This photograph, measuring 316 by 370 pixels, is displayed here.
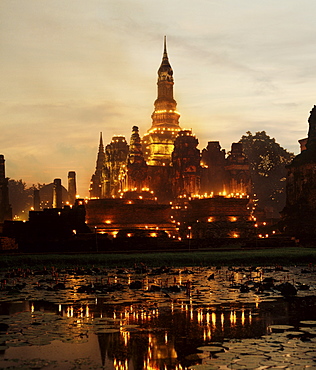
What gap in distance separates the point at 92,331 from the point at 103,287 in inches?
192

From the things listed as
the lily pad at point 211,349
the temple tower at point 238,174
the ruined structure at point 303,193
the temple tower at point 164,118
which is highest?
the temple tower at point 164,118

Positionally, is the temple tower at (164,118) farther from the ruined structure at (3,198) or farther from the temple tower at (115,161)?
the ruined structure at (3,198)

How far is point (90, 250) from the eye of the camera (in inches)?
1001

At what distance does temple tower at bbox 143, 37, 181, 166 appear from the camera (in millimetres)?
68438

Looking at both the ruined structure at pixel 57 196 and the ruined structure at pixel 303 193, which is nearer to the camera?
the ruined structure at pixel 303 193

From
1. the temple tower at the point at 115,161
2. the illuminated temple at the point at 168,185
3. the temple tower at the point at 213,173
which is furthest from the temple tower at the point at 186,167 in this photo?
the temple tower at the point at 115,161

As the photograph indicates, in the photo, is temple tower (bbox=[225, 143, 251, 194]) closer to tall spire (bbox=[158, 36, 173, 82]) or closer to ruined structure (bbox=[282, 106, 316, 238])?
ruined structure (bbox=[282, 106, 316, 238])

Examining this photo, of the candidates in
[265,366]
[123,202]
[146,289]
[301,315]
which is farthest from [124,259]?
[123,202]

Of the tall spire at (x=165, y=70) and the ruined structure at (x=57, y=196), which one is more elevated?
the tall spire at (x=165, y=70)

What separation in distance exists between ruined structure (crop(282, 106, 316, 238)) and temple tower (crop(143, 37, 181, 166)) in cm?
2951

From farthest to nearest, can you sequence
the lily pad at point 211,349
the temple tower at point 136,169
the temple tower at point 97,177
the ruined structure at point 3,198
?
the temple tower at point 97,177 < the temple tower at point 136,169 < the ruined structure at point 3,198 < the lily pad at point 211,349

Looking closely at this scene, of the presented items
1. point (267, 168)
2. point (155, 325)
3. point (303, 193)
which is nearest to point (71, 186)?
point (267, 168)

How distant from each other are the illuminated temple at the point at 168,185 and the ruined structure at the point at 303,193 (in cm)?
302

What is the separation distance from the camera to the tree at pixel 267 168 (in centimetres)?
7481
